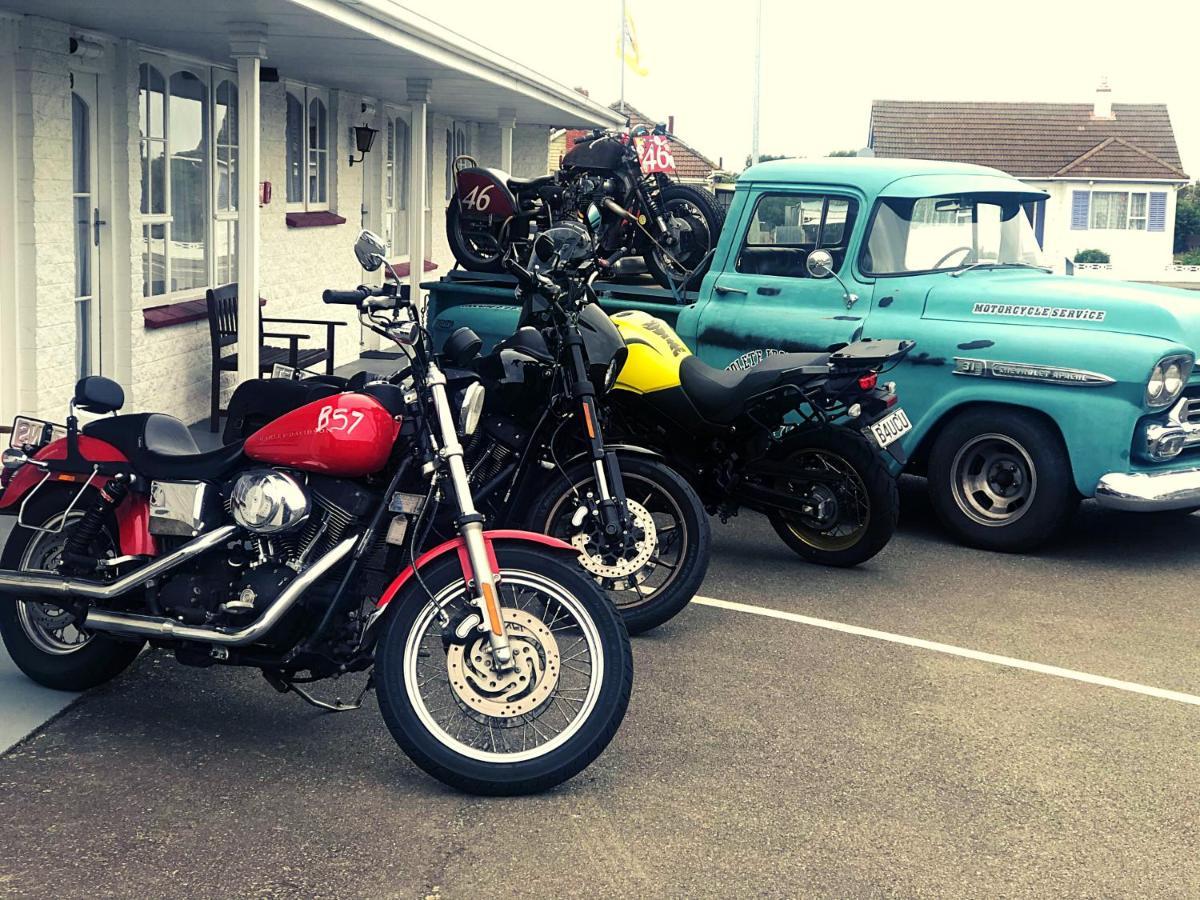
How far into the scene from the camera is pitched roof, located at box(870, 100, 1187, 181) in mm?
54031

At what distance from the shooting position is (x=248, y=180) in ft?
30.3

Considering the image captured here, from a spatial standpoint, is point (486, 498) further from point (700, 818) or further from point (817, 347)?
point (817, 347)

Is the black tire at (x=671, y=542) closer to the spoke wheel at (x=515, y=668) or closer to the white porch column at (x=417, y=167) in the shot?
the spoke wheel at (x=515, y=668)

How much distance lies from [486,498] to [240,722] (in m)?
1.15

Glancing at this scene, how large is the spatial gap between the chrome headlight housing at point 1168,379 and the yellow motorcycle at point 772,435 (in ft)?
4.12

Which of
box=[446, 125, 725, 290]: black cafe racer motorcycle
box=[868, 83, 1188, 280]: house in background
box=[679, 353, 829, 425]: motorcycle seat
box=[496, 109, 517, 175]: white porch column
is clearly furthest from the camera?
box=[868, 83, 1188, 280]: house in background

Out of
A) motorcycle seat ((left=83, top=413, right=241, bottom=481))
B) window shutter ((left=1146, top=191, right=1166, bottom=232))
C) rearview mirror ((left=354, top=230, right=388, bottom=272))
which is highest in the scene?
window shutter ((left=1146, top=191, right=1166, bottom=232))

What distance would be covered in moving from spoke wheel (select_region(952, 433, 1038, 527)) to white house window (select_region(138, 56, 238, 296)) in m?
5.53

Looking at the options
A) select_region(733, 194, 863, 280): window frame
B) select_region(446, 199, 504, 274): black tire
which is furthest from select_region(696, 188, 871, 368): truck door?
select_region(446, 199, 504, 274): black tire

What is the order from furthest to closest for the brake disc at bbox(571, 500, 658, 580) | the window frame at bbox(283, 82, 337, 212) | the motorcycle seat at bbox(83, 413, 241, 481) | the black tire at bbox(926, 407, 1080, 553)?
the window frame at bbox(283, 82, 337, 212) < the black tire at bbox(926, 407, 1080, 553) < the brake disc at bbox(571, 500, 658, 580) < the motorcycle seat at bbox(83, 413, 241, 481)

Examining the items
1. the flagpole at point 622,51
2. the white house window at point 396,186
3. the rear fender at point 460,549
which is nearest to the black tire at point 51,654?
the rear fender at point 460,549

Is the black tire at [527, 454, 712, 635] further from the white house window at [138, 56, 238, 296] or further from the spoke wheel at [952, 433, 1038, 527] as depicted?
the white house window at [138, 56, 238, 296]

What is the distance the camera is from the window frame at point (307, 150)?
13234 millimetres

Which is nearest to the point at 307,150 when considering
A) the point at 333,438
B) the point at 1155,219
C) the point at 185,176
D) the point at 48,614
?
the point at 185,176
